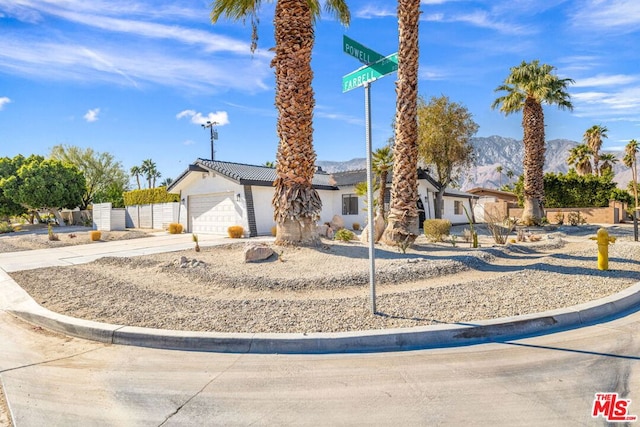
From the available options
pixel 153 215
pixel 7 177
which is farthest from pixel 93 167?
pixel 153 215

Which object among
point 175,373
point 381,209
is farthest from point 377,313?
point 381,209

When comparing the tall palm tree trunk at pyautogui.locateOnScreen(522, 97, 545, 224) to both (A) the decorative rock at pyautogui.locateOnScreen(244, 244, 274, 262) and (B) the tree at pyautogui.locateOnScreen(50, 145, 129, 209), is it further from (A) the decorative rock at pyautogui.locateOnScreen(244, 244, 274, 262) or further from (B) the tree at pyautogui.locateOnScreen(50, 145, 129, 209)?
(B) the tree at pyautogui.locateOnScreen(50, 145, 129, 209)

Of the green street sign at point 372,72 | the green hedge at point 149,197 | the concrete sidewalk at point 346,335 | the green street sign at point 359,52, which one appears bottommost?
the concrete sidewalk at point 346,335

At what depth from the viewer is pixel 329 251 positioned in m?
10.1

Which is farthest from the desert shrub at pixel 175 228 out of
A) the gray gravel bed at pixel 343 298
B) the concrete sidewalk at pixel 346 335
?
the concrete sidewalk at pixel 346 335

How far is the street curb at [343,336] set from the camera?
3.98 m

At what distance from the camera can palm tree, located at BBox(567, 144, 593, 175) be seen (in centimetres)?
4100

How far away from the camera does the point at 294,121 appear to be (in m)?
10.4

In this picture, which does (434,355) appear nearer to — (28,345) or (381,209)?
(28,345)

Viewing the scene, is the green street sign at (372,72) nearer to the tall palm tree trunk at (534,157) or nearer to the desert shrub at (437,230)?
the desert shrub at (437,230)

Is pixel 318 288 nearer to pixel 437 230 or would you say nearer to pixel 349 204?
pixel 437 230

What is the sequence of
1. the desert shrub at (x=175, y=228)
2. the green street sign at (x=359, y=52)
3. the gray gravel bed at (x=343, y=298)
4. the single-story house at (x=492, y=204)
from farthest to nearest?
1. the single-story house at (x=492, y=204)
2. the desert shrub at (x=175, y=228)
3. the gray gravel bed at (x=343, y=298)
4. the green street sign at (x=359, y=52)

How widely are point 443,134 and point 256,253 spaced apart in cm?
1922

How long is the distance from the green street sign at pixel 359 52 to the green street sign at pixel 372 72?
76mm
